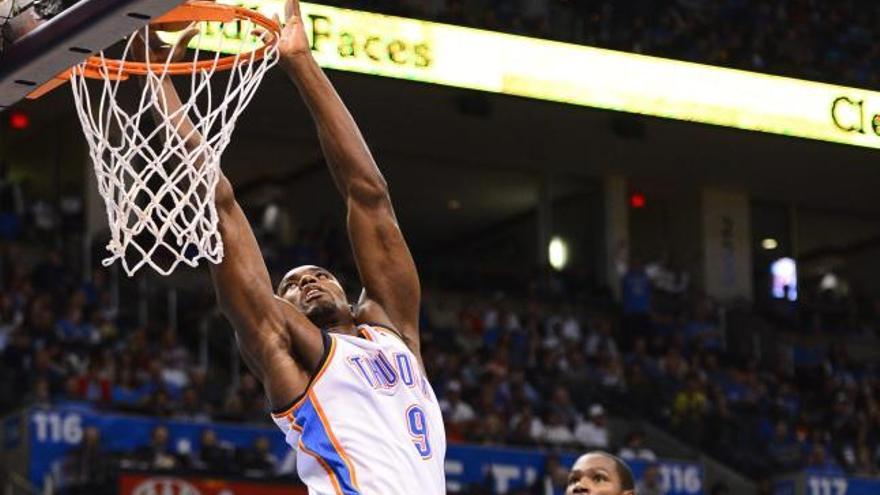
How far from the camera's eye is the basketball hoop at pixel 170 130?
5.86 m

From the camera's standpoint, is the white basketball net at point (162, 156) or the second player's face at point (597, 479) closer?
the white basketball net at point (162, 156)

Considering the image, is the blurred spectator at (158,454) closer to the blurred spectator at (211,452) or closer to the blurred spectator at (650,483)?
the blurred spectator at (211,452)

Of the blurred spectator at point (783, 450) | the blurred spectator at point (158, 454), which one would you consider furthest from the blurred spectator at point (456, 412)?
the blurred spectator at point (783, 450)

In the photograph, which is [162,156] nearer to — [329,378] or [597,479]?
[329,378]

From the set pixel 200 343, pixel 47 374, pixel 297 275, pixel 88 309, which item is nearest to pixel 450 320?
pixel 200 343

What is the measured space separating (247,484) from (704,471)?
257 inches

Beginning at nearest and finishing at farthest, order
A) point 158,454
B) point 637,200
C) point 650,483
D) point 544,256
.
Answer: point 158,454 < point 650,483 < point 544,256 < point 637,200

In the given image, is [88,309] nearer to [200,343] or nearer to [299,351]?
[200,343]

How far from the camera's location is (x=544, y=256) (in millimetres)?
27594

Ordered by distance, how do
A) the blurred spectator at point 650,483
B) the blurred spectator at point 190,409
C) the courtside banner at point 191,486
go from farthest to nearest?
the blurred spectator at point 650,483, the blurred spectator at point 190,409, the courtside banner at point 191,486

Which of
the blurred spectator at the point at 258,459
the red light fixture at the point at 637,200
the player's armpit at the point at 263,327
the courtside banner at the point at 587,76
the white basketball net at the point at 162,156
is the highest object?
the courtside banner at the point at 587,76

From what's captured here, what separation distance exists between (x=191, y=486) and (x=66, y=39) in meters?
9.13

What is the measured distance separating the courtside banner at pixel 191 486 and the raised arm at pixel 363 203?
8069mm

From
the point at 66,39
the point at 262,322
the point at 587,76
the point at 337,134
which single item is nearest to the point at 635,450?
the point at 587,76
